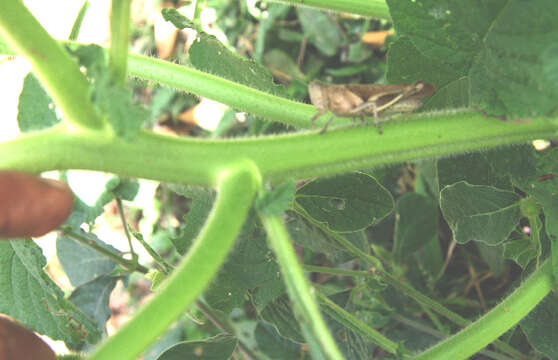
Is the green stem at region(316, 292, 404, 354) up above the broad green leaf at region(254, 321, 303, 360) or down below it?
above

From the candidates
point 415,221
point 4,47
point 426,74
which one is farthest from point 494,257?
point 4,47

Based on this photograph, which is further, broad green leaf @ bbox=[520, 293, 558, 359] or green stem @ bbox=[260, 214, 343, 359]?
broad green leaf @ bbox=[520, 293, 558, 359]

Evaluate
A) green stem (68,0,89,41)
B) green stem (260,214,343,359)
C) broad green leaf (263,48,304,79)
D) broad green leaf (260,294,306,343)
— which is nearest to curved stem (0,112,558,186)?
green stem (260,214,343,359)

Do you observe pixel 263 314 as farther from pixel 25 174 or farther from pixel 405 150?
pixel 25 174

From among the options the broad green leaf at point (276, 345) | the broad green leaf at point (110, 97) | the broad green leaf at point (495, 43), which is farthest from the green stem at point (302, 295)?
the broad green leaf at point (276, 345)

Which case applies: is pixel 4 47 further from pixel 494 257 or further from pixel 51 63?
pixel 494 257

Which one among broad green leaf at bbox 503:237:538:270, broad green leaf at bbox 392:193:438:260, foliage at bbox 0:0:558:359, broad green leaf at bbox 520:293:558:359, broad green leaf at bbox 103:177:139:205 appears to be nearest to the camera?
foliage at bbox 0:0:558:359

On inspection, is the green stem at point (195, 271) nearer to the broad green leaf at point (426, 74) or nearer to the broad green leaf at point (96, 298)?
the broad green leaf at point (426, 74)

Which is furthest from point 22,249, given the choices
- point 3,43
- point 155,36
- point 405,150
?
point 155,36

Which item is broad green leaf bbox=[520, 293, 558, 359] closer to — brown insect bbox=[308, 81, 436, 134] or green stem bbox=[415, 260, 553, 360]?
green stem bbox=[415, 260, 553, 360]
